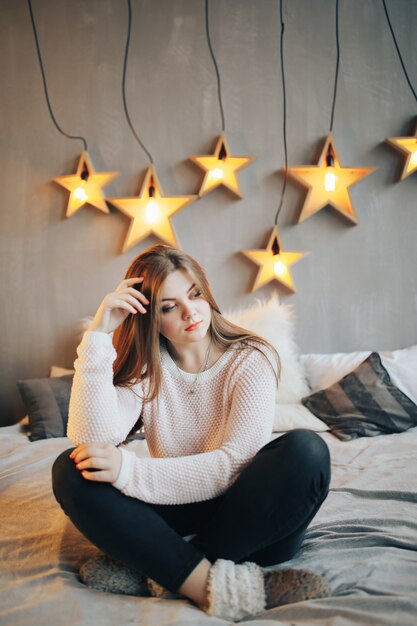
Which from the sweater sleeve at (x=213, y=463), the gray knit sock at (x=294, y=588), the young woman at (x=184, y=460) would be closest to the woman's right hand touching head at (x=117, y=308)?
the young woman at (x=184, y=460)

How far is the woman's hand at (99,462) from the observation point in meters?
1.13

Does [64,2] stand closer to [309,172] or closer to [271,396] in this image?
[309,172]

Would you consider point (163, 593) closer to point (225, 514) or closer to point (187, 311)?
point (225, 514)

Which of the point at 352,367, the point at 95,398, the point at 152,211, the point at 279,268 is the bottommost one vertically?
the point at 352,367

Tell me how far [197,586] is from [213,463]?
24 cm

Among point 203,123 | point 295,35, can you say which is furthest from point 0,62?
point 295,35

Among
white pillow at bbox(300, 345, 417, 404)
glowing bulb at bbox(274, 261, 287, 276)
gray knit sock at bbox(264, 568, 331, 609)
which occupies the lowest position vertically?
gray knit sock at bbox(264, 568, 331, 609)

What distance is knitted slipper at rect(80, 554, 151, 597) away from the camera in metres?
1.13

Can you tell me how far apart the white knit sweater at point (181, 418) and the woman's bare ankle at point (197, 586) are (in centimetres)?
16

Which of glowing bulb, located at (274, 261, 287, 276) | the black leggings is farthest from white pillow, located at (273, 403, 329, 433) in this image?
the black leggings

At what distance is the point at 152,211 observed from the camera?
2715 millimetres

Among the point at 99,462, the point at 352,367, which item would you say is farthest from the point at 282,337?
the point at 99,462

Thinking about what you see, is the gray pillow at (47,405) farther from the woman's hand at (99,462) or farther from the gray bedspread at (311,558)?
the woman's hand at (99,462)

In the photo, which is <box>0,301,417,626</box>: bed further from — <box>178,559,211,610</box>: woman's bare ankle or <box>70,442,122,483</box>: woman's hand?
<box>70,442,122,483</box>: woman's hand
